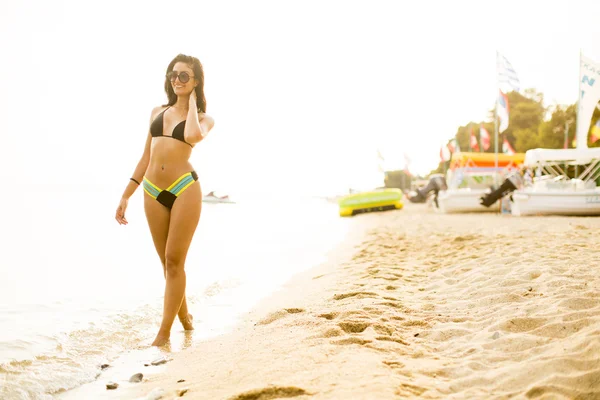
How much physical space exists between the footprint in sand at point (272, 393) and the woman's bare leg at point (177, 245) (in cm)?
164

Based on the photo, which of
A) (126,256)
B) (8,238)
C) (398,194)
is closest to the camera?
(126,256)

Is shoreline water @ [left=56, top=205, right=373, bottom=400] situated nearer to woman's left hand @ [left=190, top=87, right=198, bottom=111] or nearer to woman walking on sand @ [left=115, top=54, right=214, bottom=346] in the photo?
woman walking on sand @ [left=115, top=54, right=214, bottom=346]

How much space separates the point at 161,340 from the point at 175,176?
49.1 inches

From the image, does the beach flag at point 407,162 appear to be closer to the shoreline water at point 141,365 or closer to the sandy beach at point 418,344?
the sandy beach at point 418,344

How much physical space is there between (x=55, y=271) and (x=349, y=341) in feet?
23.9

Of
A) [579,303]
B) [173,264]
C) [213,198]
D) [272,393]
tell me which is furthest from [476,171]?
[213,198]

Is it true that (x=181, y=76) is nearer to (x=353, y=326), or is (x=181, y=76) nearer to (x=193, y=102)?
(x=193, y=102)

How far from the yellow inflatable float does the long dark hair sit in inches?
913

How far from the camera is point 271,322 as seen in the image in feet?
13.1

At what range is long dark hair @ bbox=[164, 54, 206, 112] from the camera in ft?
12.2

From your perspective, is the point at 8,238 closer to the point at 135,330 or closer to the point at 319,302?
the point at 135,330

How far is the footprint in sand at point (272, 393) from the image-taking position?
84.9 inches

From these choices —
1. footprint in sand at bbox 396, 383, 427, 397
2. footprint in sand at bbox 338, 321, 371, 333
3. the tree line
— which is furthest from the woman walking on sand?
the tree line

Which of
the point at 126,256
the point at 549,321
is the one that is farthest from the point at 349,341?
the point at 126,256
